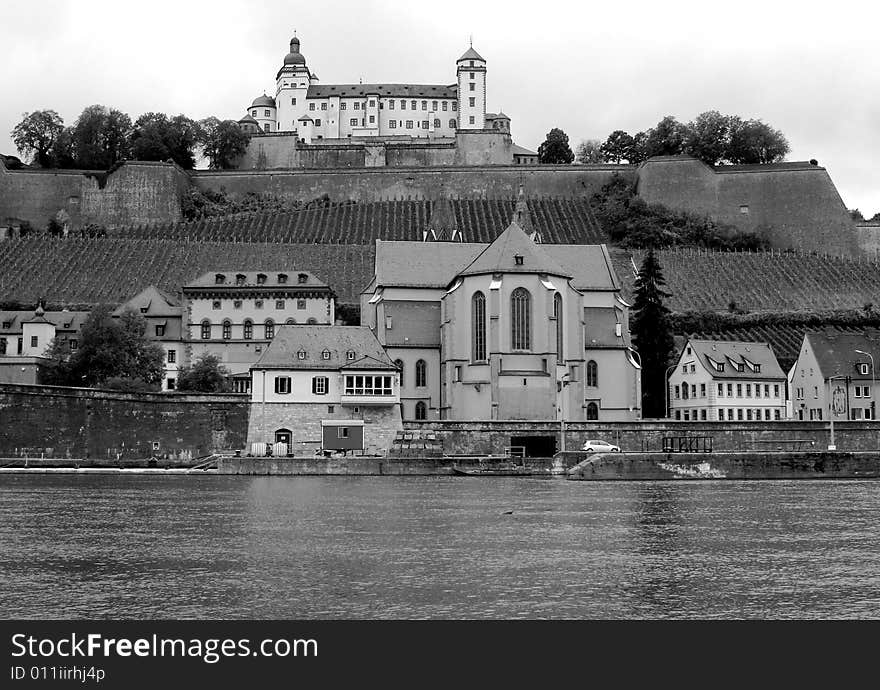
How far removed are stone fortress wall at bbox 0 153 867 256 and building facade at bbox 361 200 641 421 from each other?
61278 millimetres

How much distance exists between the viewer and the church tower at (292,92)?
194 metres

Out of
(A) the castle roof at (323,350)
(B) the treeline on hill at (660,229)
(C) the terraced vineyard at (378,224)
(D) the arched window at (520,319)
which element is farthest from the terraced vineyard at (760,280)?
(A) the castle roof at (323,350)

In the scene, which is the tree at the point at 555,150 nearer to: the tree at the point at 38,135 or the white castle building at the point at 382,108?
the white castle building at the point at 382,108

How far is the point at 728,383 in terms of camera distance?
9669 centimetres

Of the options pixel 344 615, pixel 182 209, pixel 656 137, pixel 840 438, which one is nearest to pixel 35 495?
pixel 344 615

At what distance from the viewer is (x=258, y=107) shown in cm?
19788

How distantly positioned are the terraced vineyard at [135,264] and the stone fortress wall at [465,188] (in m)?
18.9

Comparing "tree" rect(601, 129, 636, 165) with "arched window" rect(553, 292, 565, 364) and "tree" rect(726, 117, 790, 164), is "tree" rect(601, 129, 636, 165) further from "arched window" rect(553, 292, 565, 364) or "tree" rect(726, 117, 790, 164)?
"arched window" rect(553, 292, 565, 364)

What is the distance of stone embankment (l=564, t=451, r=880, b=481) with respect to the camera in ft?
223

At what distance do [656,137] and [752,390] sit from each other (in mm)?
85406

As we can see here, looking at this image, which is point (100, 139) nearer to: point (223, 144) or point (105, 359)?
point (223, 144)

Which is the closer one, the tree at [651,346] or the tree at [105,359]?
the tree at [105,359]

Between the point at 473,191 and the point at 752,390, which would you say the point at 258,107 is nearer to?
the point at 473,191

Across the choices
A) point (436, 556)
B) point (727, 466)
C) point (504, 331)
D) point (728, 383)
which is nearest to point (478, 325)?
point (504, 331)
